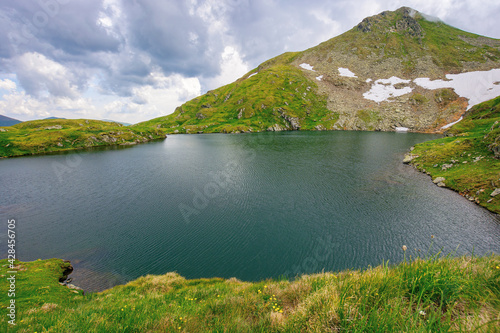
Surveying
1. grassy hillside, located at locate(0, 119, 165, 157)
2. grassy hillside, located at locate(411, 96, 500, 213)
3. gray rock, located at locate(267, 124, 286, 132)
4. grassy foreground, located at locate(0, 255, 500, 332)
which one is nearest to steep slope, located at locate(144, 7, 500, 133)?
gray rock, located at locate(267, 124, 286, 132)

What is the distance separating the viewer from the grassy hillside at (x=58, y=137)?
89.0m

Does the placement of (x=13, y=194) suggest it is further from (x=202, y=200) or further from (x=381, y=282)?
(x=381, y=282)

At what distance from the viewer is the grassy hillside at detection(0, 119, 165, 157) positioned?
8900cm

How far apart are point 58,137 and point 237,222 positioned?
419 ft

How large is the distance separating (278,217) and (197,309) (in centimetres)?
2069

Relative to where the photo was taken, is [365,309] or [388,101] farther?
[388,101]

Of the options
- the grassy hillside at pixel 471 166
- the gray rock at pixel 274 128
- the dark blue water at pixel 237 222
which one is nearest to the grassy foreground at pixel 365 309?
the dark blue water at pixel 237 222

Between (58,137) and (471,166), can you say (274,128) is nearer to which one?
(471,166)

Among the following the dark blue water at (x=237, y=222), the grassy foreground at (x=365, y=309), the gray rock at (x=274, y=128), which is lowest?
the dark blue water at (x=237, y=222)

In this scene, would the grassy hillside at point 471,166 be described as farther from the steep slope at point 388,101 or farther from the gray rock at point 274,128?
the gray rock at point 274,128

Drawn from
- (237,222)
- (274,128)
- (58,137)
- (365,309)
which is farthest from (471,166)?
(58,137)

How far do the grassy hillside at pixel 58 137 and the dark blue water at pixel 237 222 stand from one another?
62.7 metres

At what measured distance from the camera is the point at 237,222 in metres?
→ 27.3

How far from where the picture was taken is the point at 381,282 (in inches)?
256
